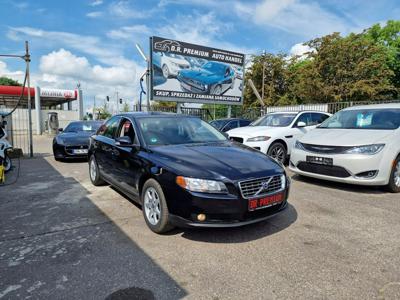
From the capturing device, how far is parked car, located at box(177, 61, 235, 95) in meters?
15.4

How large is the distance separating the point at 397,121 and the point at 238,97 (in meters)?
12.3

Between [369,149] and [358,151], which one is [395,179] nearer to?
[369,149]

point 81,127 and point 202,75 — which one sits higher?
point 202,75

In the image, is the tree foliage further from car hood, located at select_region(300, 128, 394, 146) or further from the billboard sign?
car hood, located at select_region(300, 128, 394, 146)

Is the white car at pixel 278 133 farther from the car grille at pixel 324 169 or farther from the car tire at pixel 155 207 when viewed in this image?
the car tire at pixel 155 207

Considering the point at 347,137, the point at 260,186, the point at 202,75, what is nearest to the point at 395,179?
the point at 347,137

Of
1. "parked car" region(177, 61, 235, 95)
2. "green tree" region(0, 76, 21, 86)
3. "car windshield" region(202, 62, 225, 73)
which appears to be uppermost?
"green tree" region(0, 76, 21, 86)

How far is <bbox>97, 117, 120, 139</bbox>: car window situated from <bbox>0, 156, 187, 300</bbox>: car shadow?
1.25 m

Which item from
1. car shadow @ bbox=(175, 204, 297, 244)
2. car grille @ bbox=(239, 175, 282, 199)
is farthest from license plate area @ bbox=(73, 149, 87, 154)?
car grille @ bbox=(239, 175, 282, 199)

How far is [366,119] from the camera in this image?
20.5 feet

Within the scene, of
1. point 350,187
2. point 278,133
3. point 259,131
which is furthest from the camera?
point 259,131

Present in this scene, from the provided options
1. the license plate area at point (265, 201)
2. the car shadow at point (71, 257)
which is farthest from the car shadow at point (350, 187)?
the car shadow at point (71, 257)

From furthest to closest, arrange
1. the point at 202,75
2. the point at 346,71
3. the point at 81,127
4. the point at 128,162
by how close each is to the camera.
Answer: the point at 346,71 → the point at 202,75 → the point at 81,127 → the point at 128,162

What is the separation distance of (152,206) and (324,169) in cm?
348
